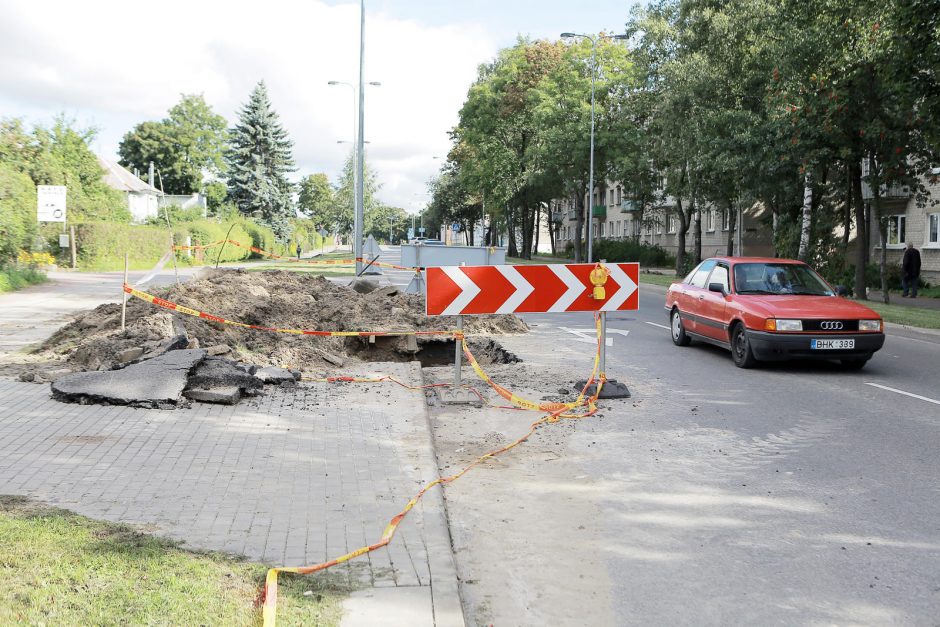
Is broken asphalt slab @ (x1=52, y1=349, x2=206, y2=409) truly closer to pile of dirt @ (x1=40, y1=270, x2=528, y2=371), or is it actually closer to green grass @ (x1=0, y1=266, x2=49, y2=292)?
pile of dirt @ (x1=40, y1=270, x2=528, y2=371)

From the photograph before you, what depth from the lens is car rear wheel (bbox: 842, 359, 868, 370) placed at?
1102cm

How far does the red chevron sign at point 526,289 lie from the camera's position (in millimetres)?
9102

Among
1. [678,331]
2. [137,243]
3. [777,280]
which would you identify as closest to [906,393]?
[777,280]

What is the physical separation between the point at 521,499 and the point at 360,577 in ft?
5.98

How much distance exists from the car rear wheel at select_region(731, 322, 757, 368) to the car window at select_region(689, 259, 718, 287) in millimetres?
1546

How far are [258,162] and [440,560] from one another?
6602 cm

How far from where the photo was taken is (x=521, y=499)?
5.48 m

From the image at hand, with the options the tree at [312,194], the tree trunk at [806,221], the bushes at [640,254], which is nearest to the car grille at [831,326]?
the tree trunk at [806,221]

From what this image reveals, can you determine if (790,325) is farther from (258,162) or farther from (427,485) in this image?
(258,162)

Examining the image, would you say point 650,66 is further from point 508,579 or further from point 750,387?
point 508,579

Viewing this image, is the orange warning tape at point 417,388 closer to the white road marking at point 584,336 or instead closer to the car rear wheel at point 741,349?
the car rear wheel at point 741,349

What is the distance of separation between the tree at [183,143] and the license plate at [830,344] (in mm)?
88059

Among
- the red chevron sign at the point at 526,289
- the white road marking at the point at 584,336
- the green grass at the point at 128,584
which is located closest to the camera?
the green grass at the point at 128,584

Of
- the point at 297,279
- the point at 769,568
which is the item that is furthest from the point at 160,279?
the point at 769,568
